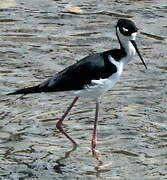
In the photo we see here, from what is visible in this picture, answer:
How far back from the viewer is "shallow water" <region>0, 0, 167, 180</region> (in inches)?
311

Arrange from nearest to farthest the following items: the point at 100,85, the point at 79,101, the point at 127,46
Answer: the point at 100,85
the point at 127,46
the point at 79,101

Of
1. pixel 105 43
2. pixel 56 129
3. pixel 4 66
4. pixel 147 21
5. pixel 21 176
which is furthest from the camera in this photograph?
pixel 147 21

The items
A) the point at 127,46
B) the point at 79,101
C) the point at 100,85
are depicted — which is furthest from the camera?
the point at 79,101

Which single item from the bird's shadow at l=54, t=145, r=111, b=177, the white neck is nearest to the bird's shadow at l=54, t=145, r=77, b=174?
the bird's shadow at l=54, t=145, r=111, b=177

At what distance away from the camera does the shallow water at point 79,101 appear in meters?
7.91

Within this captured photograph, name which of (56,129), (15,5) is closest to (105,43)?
(15,5)

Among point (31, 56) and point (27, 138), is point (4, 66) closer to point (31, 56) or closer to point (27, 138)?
point (31, 56)

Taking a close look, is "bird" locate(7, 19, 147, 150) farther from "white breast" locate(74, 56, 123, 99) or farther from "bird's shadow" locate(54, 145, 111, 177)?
"bird's shadow" locate(54, 145, 111, 177)

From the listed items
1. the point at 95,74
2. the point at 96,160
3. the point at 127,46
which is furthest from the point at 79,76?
the point at 96,160

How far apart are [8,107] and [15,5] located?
13.4 feet

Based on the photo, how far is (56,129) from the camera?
347 inches

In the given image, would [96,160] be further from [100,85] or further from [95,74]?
[95,74]

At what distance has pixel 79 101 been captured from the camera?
31.3ft

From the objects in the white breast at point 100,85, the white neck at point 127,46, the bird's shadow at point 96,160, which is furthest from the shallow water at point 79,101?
the white neck at point 127,46
